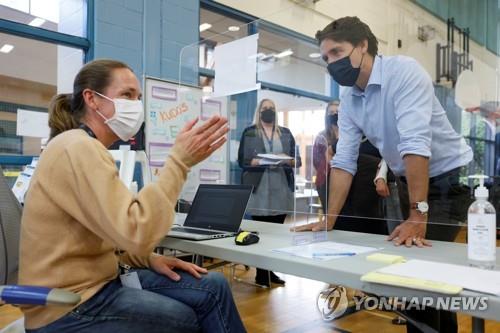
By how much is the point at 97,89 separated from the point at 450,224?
4.20 feet

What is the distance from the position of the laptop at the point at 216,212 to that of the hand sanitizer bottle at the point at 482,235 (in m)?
0.74

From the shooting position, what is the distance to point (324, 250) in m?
1.11

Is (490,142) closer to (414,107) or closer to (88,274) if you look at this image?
(414,107)

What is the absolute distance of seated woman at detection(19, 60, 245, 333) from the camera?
2.85 ft

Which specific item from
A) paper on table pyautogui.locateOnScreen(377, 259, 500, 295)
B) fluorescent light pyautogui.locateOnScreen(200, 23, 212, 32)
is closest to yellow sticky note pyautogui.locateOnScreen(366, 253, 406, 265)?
paper on table pyautogui.locateOnScreen(377, 259, 500, 295)

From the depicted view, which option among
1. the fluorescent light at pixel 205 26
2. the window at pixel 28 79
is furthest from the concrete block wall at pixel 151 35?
the window at pixel 28 79

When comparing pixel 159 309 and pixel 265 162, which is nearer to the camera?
pixel 159 309

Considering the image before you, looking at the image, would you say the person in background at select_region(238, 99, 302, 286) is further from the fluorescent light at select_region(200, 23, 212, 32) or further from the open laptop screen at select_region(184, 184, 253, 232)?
the fluorescent light at select_region(200, 23, 212, 32)

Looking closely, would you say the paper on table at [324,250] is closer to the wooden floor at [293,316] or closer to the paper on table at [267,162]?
the wooden floor at [293,316]

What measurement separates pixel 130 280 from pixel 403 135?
105cm

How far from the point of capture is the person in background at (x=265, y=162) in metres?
2.75

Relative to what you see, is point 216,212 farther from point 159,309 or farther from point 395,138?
point 395,138

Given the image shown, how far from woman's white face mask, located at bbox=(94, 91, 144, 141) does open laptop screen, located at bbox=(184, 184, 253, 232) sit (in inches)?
17.2

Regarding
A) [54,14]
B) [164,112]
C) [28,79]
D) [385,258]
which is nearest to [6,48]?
[28,79]
